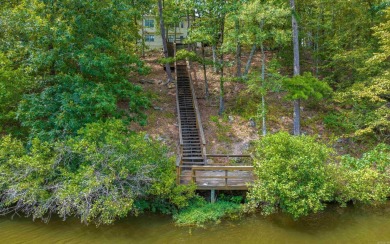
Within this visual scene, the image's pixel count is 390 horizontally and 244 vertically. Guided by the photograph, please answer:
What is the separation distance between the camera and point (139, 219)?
10133 millimetres

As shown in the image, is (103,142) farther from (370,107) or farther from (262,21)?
(370,107)

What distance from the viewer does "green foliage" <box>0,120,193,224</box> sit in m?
8.57

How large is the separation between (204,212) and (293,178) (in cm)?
318

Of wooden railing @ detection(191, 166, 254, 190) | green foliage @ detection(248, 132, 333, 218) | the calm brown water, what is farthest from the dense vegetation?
wooden railing @ detection(191, 166, 254, 190)

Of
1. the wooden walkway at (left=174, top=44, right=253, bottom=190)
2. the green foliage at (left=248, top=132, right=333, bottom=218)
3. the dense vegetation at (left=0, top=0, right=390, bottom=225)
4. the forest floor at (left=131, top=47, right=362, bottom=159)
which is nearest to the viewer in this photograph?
the green foliage at (left=248, top=132, right=333, bottom=218)

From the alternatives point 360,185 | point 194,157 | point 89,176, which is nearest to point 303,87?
point 360,185

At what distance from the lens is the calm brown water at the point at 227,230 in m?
8.66

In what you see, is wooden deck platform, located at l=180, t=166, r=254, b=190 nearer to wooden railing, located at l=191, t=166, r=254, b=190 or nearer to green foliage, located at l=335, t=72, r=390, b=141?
wooden railing, located at l=191, t=166, r=254, b=190

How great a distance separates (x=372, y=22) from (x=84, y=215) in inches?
703

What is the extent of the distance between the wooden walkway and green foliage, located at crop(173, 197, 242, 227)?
56cm

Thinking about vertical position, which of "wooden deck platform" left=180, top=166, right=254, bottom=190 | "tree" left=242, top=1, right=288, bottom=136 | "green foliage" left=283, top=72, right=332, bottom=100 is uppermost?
"tree" left=242, top=1, right=288, bottom=136

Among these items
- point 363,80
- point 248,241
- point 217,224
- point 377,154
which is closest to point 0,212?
point 217,224

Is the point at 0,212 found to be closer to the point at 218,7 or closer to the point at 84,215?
the point at 84,215

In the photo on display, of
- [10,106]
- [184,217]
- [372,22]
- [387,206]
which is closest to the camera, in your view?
[184,217]
